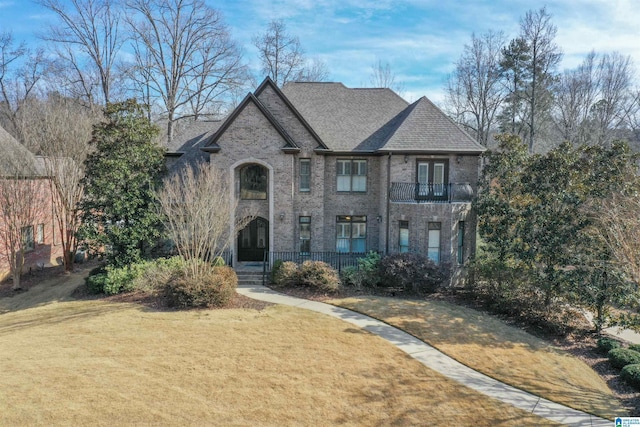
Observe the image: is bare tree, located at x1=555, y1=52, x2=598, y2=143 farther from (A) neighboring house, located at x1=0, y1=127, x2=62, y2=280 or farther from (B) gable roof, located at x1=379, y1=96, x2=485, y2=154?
(A) neighboring house, located at x1=0, y1=127, x2=62, y2=280

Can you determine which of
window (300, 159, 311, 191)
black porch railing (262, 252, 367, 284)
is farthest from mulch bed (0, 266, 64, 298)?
window (300, 159, 311, 191)

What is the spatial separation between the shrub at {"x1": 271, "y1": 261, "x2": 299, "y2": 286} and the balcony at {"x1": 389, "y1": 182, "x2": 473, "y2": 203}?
6178mm

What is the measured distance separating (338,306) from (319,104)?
41.5ft

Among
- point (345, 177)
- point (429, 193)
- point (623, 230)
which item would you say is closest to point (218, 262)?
point (345, 177)

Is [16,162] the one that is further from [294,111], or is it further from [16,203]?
[294,111]

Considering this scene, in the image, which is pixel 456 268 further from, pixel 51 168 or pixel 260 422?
pixel 51 168

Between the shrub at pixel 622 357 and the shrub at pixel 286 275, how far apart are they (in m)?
11.1

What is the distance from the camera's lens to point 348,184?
19.9 m

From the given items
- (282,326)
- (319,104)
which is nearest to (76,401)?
(282,326)

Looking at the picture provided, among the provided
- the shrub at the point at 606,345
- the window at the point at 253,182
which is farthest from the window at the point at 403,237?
the shrub at the point at 606,345

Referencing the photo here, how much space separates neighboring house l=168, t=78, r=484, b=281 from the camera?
18.0 m

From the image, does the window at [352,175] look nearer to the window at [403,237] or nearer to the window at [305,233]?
the window at [305,233]

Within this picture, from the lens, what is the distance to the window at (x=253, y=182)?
19.0 meters

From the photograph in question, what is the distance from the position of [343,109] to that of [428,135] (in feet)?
18.3
